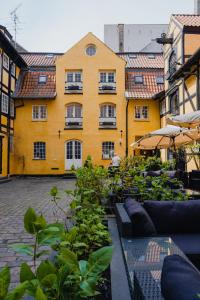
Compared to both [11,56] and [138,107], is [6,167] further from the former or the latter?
[138,107]

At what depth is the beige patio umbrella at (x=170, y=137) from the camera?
10203 mm

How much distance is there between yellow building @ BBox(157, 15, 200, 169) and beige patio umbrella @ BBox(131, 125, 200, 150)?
3.12 metres

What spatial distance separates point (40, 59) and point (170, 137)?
19141mm

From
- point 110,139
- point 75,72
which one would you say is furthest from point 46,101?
point 110,139

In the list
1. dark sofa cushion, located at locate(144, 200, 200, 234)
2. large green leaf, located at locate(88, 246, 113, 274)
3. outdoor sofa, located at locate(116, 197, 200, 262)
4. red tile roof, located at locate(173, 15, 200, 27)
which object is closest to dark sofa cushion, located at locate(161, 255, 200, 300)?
large green leaf, located at locate(88, 246, 113, 274)

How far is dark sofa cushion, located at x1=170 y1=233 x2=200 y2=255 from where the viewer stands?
346cm

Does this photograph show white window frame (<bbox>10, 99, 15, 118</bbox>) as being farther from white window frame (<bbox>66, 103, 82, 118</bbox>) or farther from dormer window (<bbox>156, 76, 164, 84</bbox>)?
dormer window (<bbox>156, 76, 164, 84</bbox>)

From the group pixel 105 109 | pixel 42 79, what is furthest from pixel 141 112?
pixel 42 79

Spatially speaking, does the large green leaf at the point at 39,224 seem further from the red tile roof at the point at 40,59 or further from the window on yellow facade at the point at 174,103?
the red tile roof at the point at 40,59

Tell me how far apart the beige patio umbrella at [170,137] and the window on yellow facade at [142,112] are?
38.5ft

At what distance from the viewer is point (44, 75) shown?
25453mm

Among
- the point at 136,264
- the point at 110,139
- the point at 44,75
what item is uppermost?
the point at 44,75

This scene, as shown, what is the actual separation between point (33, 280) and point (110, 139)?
913 inches

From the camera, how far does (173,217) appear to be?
13.7 ft
